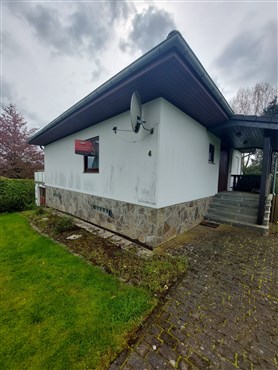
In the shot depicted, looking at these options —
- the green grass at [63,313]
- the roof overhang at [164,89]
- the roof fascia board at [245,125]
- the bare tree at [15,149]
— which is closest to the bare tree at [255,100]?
the roof fascia board at [245,125]

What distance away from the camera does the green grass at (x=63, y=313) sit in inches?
62.4

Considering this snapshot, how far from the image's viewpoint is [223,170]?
870 cm

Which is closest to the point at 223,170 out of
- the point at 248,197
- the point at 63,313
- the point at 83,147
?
the point at 248,197

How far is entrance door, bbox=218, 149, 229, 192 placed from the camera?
831 cm

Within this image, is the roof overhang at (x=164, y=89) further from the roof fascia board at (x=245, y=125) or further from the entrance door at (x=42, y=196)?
the entrance door at (x=42, y=196)

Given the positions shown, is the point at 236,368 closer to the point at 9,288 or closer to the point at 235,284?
the point at 235,284

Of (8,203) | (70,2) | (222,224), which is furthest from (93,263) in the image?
(8,203)

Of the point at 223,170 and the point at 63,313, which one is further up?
the point at 223,170

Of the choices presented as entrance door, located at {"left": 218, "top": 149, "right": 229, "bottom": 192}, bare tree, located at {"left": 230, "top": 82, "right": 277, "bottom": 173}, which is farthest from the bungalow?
bare tree, located at {"left": 230, "top": 82, "right": 277, "bottom": 173}

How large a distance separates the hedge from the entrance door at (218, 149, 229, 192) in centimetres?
Result: 1058

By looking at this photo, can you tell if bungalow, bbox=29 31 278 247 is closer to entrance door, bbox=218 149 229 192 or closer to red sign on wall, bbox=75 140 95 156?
red sign on wall, bbox=75 140 95 156

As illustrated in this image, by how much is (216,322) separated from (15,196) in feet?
34.9

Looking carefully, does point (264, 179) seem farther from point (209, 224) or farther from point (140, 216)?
point (140, 216)

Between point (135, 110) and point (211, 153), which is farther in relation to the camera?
point (211, 153)
